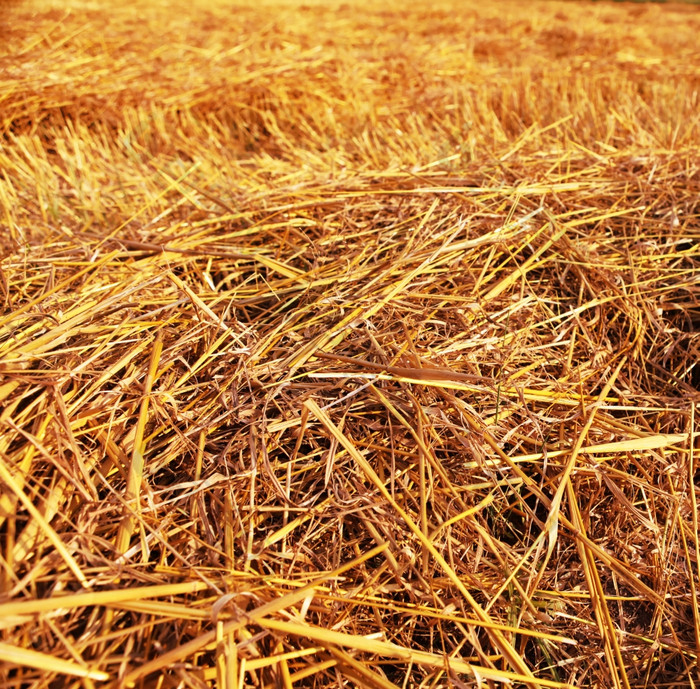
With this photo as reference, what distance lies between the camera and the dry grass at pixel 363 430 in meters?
0.76

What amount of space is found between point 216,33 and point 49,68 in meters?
1.38

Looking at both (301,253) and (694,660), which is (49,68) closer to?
(301,253)

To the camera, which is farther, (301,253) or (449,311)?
(301,253)

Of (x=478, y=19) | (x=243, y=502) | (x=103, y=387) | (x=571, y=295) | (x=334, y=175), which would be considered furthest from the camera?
(x=478, y=19)

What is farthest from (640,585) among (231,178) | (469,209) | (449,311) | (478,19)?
(478,19)

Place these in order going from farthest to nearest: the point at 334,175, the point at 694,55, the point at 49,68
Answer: the point at 694,55
the point at 49,68
the point at 334,175

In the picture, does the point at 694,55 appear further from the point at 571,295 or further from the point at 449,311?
the point at 449,311

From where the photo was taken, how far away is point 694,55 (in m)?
3.97

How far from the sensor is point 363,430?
0.99 metres

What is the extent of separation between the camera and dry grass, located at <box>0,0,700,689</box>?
29.9 inches

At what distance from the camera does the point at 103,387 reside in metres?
1.00

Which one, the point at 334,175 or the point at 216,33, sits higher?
the point at 216,33

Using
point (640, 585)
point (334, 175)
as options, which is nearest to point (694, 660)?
point (640, 585)

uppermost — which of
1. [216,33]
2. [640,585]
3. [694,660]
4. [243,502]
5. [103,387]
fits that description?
[216,33]
